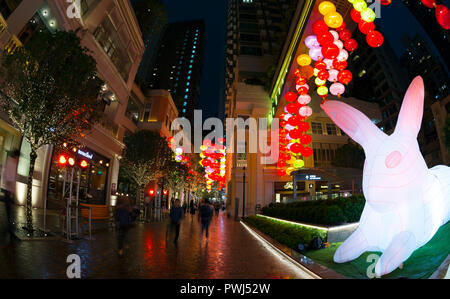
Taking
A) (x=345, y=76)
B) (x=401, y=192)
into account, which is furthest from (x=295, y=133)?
(x=401, y=192)

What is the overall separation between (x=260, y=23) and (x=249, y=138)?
860 inches

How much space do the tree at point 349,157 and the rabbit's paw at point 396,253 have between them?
85.0 ft

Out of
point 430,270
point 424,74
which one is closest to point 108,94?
point 430,270

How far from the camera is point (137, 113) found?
112ft

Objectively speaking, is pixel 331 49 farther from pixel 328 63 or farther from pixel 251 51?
pixel 251 51

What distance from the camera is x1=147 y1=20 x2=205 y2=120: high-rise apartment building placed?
11022 cm

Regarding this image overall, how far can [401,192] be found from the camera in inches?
216

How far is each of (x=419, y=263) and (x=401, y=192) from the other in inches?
62.0

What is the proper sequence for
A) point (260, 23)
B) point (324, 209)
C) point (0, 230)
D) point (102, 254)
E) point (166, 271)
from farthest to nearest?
point (260, 23) < point (324, 209) < point (0, 230) < point (102, 254) < point (166, 271)

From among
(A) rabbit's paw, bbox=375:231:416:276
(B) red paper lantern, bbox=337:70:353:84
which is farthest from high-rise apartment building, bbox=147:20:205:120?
(A) rabbit's paw, bbox=375:231:416:276

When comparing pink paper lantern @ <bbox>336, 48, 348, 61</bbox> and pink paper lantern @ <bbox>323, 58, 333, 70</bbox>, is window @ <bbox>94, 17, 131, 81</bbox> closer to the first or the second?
pink paper lantern @ <bbox>323, 58, 333, 70</bbox>

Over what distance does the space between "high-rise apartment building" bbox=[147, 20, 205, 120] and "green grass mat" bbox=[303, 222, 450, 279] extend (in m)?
97.4
